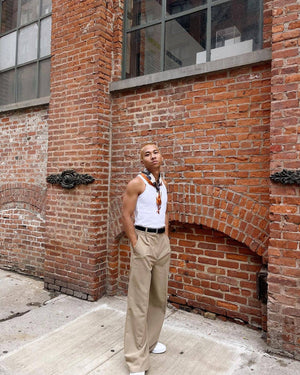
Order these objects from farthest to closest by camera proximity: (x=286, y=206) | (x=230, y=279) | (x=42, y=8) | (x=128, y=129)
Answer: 1. (x=42, y=8)
2. (x=128, y=129)
3. (x=230, y=279)
4. (x=286, y=206)

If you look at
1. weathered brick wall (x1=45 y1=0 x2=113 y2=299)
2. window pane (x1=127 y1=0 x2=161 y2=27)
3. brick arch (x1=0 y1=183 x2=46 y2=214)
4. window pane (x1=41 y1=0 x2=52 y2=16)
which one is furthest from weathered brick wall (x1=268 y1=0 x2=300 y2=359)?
window pane (x1=41 y1=0 x2=52 y2=16)

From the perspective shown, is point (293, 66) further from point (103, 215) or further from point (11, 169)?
point (11, 169)

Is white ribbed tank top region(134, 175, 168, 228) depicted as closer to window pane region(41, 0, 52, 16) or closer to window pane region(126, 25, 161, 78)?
window pane region(126, 25, 161, 78)

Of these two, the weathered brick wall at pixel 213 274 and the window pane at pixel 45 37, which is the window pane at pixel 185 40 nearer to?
the weathered brick wall at pixel 213 274

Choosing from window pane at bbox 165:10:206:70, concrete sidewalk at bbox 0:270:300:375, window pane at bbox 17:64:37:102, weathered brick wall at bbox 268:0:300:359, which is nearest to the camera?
concrete sidewalk at bbox 0:270:300:375

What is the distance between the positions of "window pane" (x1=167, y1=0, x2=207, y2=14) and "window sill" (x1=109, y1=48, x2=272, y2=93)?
0.91 m

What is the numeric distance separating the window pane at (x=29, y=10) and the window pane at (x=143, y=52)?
2285mm

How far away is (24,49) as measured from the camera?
5.61 metres

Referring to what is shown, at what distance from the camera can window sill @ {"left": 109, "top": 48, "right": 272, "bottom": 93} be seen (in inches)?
123

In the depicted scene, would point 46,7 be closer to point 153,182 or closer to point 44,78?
point 44,78

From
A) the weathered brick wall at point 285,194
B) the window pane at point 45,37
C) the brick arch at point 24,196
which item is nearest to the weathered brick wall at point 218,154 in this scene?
the weathered brick wall at point 285,194

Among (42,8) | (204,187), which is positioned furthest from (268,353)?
(42,8)

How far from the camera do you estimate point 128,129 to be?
4.12m

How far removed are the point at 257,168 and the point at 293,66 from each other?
1.03 metres
